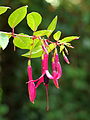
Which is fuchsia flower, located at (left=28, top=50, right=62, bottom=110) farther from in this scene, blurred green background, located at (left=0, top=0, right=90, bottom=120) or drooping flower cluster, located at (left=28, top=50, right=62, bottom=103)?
blurred green background, located at (left=0, top=0, right=90, bottom=120)

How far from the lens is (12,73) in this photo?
2416 mm

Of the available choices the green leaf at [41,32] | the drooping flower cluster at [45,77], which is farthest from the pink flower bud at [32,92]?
the green leaf at [41,32]

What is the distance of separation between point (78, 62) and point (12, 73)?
96cm

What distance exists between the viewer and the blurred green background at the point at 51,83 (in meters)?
2.34

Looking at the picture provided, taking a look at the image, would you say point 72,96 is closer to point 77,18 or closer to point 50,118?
point 50,118

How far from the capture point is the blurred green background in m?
2.34

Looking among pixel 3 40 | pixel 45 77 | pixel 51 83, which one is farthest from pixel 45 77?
pixel 51 83

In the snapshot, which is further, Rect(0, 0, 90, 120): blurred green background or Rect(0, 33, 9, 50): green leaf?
Rect(0, 0, 90, 120): blurred green background

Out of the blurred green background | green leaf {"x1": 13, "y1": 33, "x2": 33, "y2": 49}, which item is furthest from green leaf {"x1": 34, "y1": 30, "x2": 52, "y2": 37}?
the blurred green background

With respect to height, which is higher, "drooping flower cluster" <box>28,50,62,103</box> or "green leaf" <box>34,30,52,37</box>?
"green leaf" <box>34,30,52,37</box>

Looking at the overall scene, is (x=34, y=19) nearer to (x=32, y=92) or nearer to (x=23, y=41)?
(x=23, y=41)

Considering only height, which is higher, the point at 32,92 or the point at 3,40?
the point at 3,40

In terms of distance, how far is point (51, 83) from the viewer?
2.58m

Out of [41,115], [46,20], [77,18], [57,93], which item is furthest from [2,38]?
[77,18]
